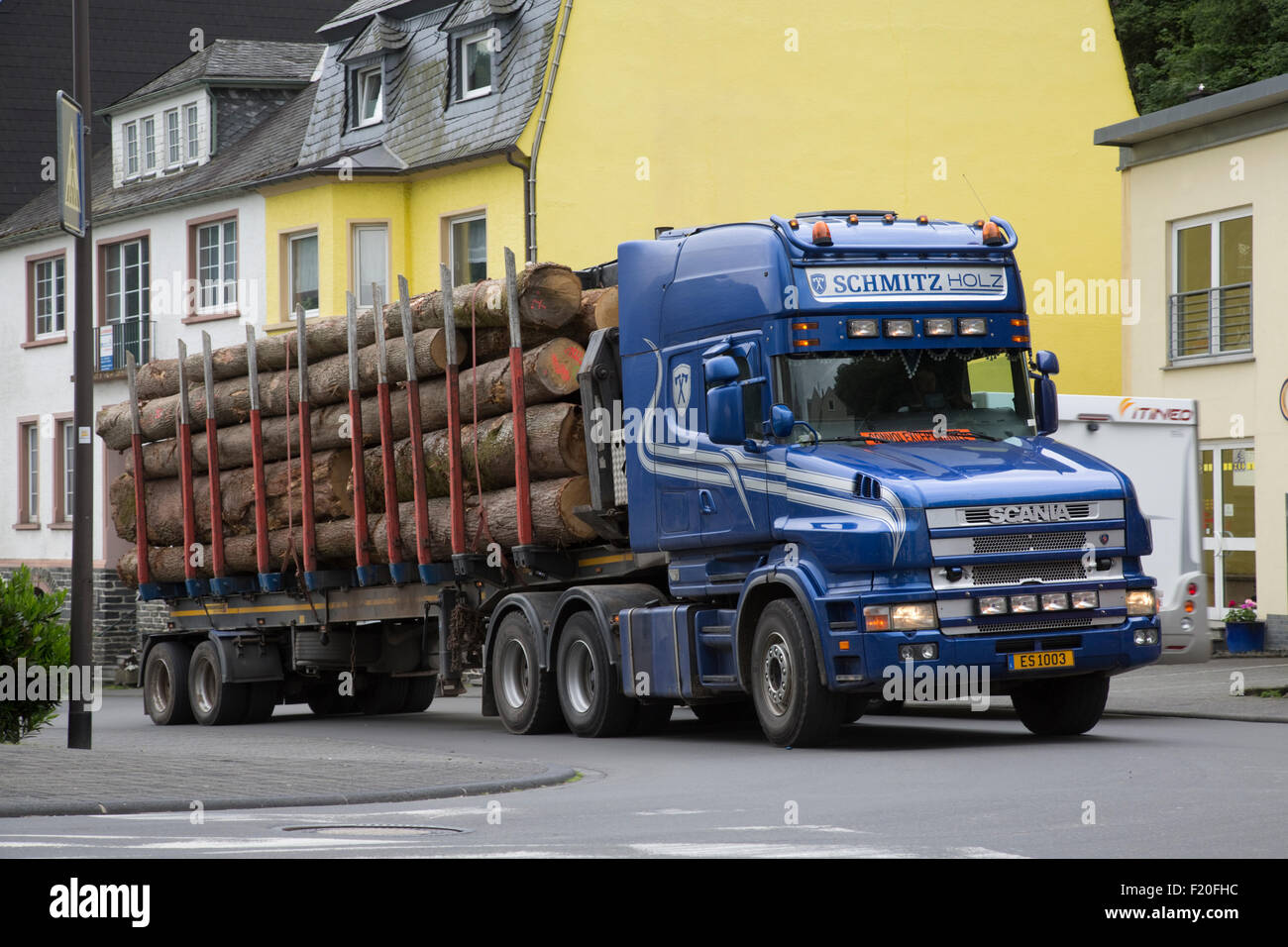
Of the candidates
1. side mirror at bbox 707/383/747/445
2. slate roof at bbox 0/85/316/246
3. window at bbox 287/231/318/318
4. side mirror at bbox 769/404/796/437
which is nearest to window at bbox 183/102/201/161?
slate roof at bbox 0/85/316/246

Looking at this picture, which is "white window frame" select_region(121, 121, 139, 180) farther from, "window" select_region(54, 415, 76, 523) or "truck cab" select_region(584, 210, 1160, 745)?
"truck cab" select_region(584, 210, 1160, 745)

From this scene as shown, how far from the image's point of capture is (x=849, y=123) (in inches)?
1372

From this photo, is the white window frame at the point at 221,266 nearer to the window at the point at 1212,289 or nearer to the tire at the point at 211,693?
the tire at the point at 211,693

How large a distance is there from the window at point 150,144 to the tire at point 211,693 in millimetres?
20753

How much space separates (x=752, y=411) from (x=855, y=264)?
1250mm

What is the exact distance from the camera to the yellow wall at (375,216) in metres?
34.1

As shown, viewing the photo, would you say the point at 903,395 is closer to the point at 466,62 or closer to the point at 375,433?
the point at 375,433

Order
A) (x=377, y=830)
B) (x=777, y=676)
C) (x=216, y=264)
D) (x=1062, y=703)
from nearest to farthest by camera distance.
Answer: (x=377, y=830) → (x=777, y=676) → (x=1062, y=703) → (x=216, y=264)

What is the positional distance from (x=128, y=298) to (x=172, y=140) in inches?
126

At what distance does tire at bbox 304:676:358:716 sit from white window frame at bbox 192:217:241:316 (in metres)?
15.1

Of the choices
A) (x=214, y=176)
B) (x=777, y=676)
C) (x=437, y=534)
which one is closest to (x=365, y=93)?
(x=214, y=176)
